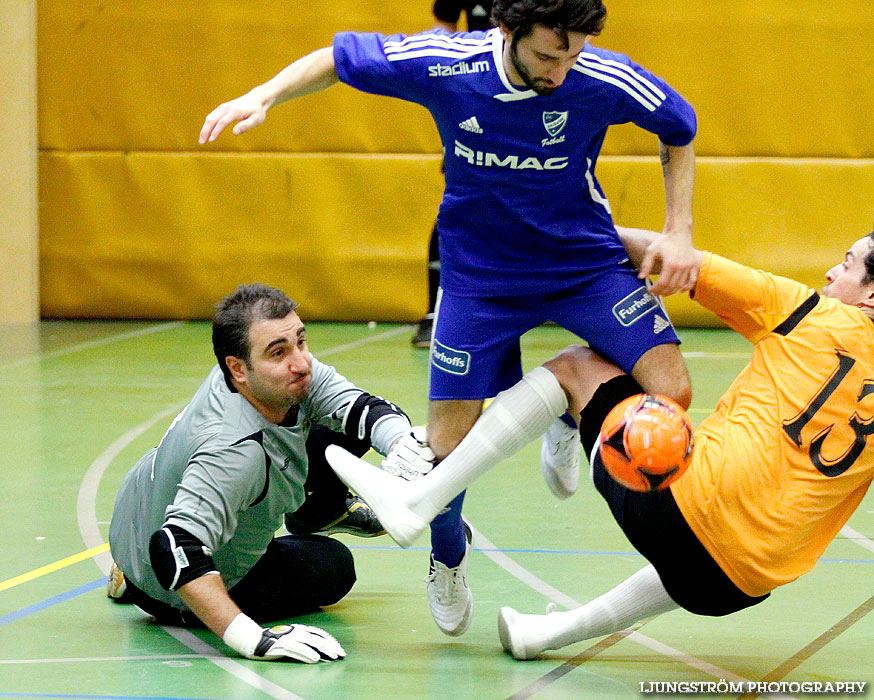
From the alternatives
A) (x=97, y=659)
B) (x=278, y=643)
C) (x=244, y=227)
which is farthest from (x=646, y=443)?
(x=244, y=227)

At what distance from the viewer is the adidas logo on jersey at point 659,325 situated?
3.41m

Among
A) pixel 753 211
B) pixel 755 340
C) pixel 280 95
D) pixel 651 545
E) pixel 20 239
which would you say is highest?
pixel 280 95

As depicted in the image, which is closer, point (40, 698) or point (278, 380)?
point (40, 698)

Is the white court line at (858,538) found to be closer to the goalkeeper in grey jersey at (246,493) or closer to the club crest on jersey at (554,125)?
the goalkeeper in grey jersey at (246,493)

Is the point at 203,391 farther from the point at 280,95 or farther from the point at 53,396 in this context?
the point at 53,396

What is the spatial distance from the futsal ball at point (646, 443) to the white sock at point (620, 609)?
393 millimetres

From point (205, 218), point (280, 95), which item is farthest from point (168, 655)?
point (205, 218)

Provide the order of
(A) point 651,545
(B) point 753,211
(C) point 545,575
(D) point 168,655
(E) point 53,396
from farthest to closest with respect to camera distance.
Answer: (B) point 753,211
(E) point 53,396
(C) point 545,575
(D) point 168,655
(A) point 651,545

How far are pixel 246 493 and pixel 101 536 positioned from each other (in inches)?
56.3

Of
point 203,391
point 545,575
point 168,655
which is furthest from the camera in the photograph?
point 545,575

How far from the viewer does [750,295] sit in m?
3.19

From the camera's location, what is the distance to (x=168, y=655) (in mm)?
3518

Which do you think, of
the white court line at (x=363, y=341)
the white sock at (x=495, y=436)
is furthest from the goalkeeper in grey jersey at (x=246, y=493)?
the white court line at (x=363, y=341)

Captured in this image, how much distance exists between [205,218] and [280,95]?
7.02 m
